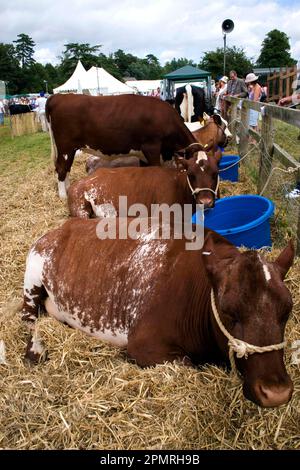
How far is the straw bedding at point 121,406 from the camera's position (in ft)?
7.28

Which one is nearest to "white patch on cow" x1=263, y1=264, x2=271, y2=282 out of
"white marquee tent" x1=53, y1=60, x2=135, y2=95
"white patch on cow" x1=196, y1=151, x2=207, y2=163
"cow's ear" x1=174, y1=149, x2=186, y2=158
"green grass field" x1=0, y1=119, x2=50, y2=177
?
"white patch on cow" x1=196, y1=151, x2=207, y2=163

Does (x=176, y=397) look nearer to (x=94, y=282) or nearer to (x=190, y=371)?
(x=190, y=371)

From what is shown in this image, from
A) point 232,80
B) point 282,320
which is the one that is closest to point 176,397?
point 282,320

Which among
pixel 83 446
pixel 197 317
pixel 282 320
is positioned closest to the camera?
pixel 282 320

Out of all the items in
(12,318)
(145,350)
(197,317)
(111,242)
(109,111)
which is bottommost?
(12,318)

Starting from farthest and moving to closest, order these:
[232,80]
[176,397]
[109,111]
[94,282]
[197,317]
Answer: [232,80] → [109,111] → [94,282] → [197,317] → [176,397]

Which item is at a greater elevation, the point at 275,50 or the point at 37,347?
the point at 275,50

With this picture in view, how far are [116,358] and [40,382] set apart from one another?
1.73 ft

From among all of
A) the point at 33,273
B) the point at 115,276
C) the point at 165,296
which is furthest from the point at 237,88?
the point at 165,296

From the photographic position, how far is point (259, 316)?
1.89 meters

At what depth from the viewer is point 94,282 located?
3.14 meters

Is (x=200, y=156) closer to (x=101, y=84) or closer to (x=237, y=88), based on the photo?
(x=237, y=88)

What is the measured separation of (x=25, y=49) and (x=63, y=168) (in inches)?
4624

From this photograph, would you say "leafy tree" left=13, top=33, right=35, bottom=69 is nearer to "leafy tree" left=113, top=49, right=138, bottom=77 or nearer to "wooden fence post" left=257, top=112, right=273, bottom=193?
"leafy tree" left=113, top=49, right=138, bottom=77
